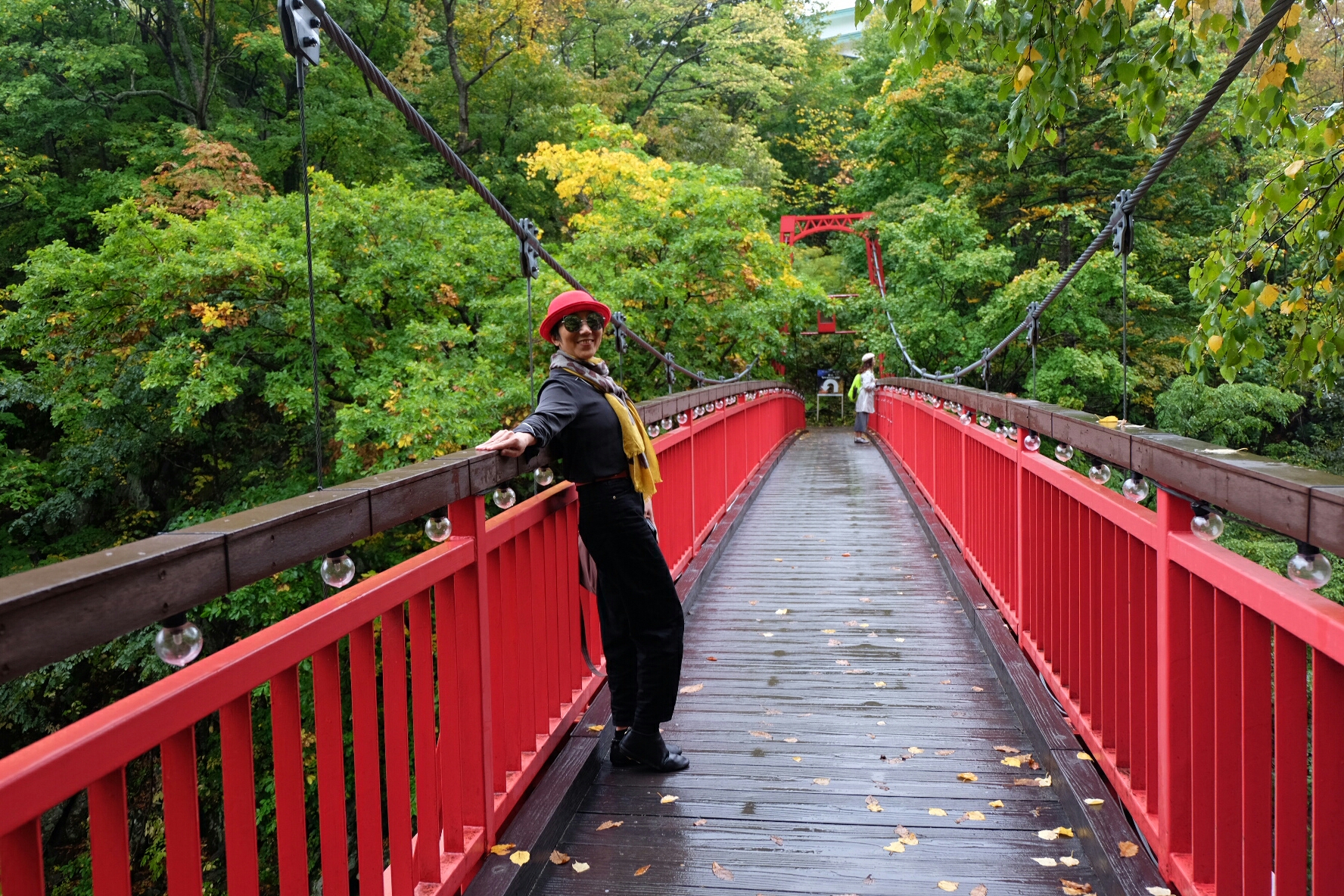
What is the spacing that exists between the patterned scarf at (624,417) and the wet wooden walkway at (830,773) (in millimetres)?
936

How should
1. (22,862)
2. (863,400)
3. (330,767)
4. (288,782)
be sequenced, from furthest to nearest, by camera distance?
(863,400)
(330,767)
(288,782)
(22,862)

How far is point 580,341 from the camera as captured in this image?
9.95ft

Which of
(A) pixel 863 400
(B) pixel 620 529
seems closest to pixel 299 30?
(B) pixel 620 529

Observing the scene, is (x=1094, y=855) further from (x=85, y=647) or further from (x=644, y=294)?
(x=644, y=294)

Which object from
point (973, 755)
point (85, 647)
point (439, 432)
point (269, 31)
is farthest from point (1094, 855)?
point (269, 31)

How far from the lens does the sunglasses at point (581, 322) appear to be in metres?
3.04

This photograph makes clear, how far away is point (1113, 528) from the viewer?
8.79ft

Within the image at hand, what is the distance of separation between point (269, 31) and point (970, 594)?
60.1 feet

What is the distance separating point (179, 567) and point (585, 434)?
1741 millimetres

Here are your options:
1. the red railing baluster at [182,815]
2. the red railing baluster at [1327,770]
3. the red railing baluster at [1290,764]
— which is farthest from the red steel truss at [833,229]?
the red railing baluster at [182,815]

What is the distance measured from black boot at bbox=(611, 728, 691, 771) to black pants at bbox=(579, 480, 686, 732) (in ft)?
0.13

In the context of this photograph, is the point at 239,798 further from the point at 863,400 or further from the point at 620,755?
the point at 863,400

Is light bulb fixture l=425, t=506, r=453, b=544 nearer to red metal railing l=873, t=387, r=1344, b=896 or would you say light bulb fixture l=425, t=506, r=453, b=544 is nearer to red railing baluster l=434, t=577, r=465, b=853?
red railing baluster l=434, t=577, r=465, b=853

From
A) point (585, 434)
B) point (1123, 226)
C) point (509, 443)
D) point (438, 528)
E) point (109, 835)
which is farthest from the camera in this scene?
point (1123, 226)
